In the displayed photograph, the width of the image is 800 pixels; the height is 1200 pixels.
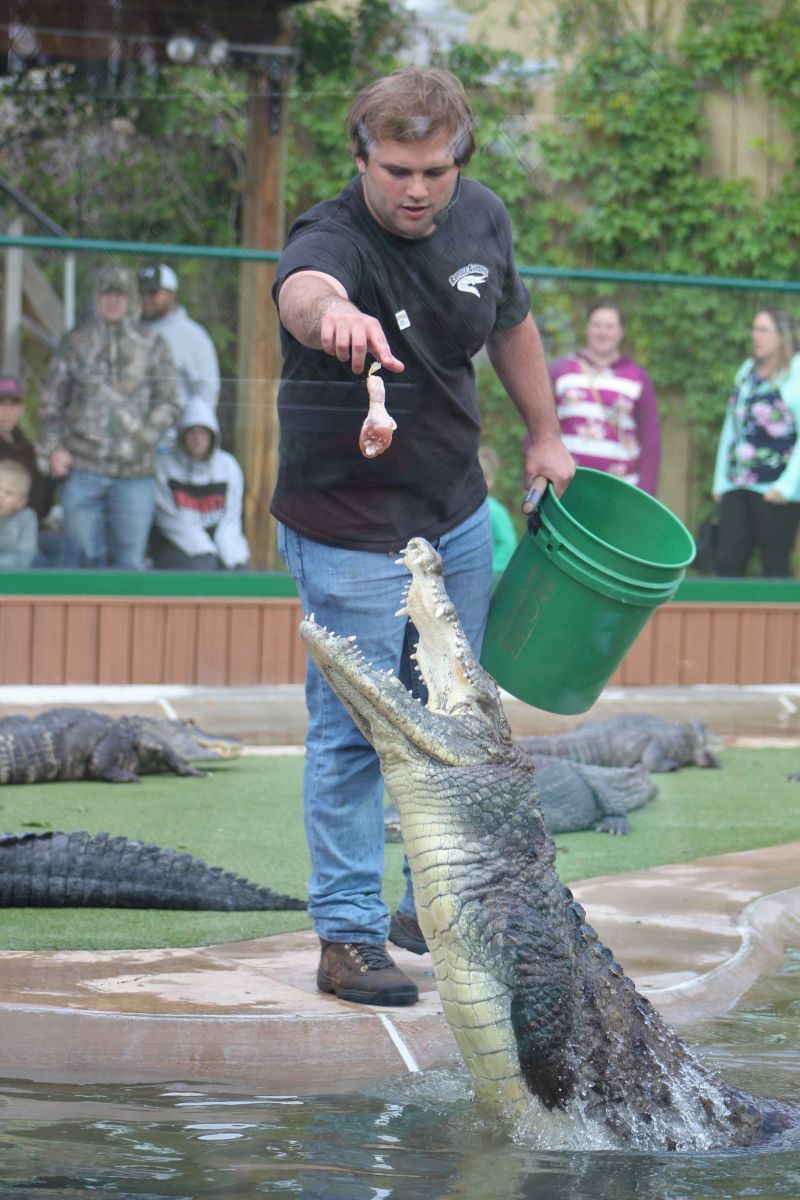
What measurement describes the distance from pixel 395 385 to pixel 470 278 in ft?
0.88

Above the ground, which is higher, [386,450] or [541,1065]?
[386,450]

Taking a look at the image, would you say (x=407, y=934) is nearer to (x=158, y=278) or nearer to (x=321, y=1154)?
(x=321, y=1154)

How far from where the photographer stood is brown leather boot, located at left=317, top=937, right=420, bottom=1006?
128 inches

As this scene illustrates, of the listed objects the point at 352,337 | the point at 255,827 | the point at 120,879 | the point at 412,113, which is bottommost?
the point at 255,827

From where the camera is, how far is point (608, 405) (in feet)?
28.3

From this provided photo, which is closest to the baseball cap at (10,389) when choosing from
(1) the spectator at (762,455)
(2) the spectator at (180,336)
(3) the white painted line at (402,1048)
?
(2) the spectator at (180,336)

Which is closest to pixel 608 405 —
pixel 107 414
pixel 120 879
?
pixel 107 414

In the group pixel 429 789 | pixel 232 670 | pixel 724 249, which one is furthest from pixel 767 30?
pixel 429 789

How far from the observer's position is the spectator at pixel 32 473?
26.1 feet

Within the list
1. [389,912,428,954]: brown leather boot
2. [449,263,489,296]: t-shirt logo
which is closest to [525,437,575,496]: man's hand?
[449,263,489,296]: t-shirt logo

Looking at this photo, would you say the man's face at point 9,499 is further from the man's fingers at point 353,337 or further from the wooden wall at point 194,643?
the man's fingers at point 353,337

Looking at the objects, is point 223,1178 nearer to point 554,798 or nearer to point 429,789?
point 429,789

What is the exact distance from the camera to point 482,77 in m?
12.2

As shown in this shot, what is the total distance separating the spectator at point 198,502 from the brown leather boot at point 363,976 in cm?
512
